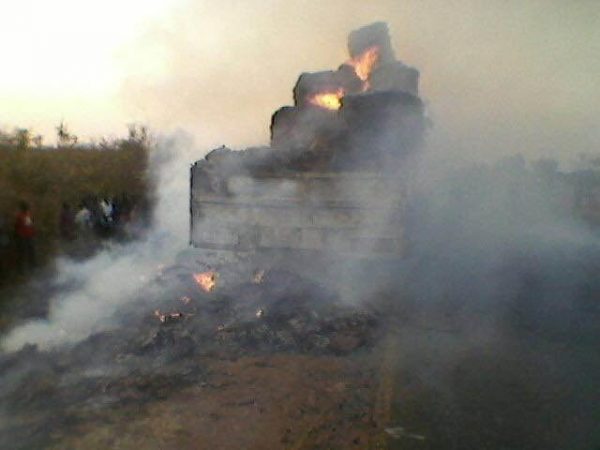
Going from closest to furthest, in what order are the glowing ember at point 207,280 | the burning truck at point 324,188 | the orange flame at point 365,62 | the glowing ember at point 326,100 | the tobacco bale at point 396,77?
1. the glowing ember at point 207,280
2. the burning truck at point 324,188
3. the glowing ember at point 326,100
4. the tobacco bale at point 396,77
5. the orange flame at point 365,62

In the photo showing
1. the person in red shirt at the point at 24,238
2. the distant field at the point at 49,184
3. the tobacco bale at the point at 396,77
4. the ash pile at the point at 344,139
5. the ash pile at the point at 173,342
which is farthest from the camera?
the tobacco bale at the point at 396,77

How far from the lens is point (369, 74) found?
1551cm

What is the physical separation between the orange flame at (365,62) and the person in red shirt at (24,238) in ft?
31.0

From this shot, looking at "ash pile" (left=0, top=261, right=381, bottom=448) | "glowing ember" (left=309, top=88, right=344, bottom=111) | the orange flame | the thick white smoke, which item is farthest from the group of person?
the orange flame

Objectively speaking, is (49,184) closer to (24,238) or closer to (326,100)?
(24,238)

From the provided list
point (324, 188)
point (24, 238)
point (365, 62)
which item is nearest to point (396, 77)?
point (365, 62)

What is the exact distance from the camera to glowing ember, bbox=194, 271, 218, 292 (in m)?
8.74

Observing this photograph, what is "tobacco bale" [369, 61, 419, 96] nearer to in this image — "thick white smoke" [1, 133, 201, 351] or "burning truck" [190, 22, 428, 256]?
"burning truck" [190, 22, 428, 256]

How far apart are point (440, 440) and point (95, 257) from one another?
796 centimetres

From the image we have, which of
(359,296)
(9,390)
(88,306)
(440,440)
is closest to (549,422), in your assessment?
(440,440)

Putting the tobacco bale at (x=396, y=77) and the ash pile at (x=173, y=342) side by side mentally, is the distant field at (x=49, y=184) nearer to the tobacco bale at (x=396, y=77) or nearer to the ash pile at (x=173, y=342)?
the ash pile at (x=173, y=342)

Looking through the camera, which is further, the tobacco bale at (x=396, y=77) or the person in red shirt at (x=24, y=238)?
the tobacco bale at (x=396, y=77)

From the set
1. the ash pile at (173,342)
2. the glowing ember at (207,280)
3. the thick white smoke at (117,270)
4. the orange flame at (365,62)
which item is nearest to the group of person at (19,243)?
the thick white smoke at (117,270)

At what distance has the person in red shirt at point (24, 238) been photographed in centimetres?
1014
